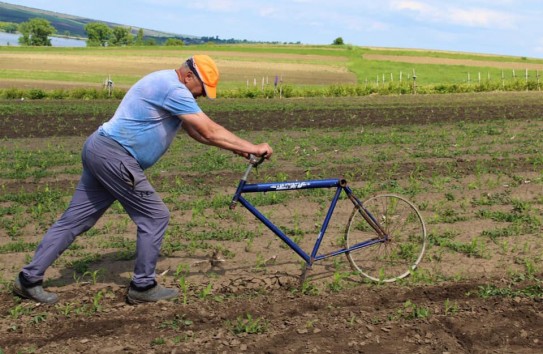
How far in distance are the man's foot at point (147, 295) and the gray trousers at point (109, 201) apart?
78mm

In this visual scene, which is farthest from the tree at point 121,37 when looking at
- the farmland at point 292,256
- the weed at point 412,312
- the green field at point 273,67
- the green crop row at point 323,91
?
the weed at point 412,312

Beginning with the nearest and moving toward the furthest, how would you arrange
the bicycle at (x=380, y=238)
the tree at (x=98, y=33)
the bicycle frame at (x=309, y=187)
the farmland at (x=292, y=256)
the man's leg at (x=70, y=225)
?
the farmland at (x=292, y=256)
the man's leg at (x=70, y=225)
the bicycle frame at (x=309, y=187)
the bicycle at (x=380, y=238)
the tree at (x=98, y=33)

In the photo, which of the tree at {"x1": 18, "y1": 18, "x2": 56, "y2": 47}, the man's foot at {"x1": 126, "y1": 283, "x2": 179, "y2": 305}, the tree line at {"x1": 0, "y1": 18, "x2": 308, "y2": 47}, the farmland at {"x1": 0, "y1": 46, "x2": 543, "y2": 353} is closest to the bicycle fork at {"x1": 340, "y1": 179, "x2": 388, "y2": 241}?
the farmland at {"x1": 0, "y1": 46, "x2": 543, "y2": 353}

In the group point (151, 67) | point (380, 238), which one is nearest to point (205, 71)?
point (380, 238)

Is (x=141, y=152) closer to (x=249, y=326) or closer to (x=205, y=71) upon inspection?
(x=205, y=71)

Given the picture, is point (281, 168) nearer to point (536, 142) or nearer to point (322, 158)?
point (322, 158)

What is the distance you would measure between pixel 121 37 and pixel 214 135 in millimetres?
171168

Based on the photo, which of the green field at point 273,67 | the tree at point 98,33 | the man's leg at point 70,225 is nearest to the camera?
the man's leg at point 70,225

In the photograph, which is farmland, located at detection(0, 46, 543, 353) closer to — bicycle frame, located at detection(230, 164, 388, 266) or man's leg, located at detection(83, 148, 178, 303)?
man's leg, located at detection(83, 148, 178, 303)

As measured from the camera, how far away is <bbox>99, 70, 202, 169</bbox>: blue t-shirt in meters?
5.43

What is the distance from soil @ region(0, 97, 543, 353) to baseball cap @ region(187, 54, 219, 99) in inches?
73.4

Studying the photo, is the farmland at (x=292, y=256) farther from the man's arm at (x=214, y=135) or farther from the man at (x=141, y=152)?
the man's arm at (x=214, y=135)

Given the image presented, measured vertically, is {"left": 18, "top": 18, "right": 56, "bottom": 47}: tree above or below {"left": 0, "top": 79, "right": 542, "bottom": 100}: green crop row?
above

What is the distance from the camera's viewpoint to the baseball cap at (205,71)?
5.46m
